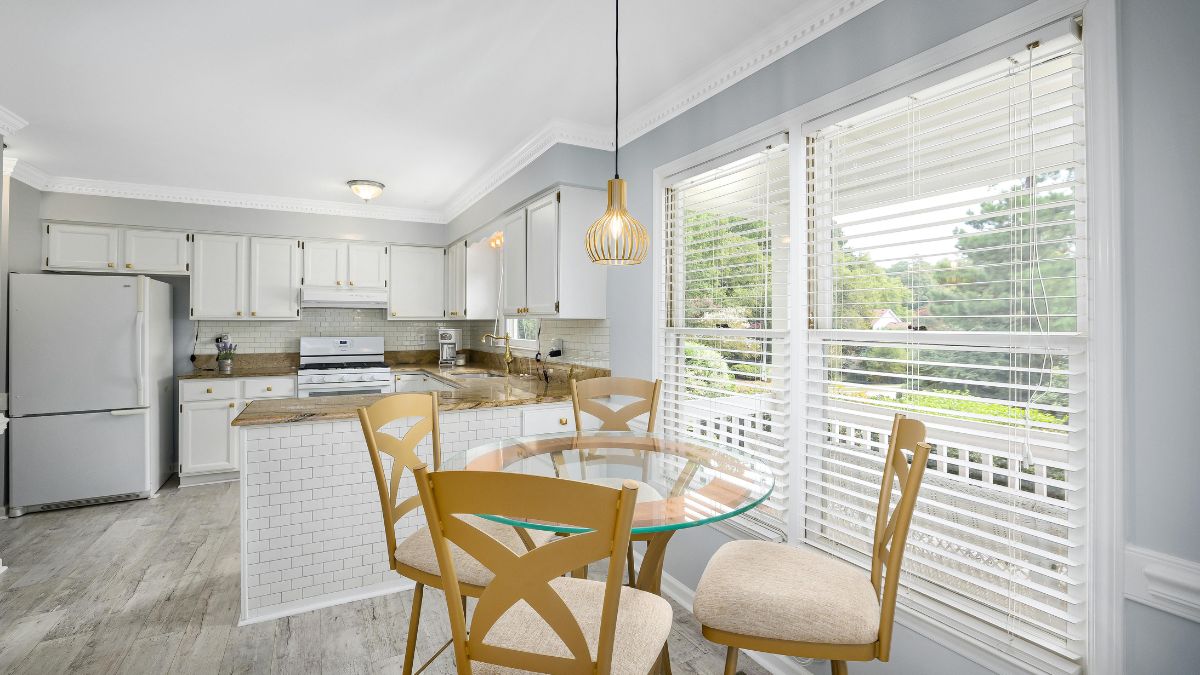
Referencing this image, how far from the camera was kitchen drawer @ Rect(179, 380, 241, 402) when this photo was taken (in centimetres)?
455

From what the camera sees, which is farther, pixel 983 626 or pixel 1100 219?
pixel 983 626

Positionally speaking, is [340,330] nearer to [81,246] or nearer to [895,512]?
[81,246]

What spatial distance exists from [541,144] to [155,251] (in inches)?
145

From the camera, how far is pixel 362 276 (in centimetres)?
552

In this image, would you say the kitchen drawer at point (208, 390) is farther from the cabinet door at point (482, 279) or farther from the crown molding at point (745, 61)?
the crown molding at point (745, 61)

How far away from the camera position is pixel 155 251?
475cm

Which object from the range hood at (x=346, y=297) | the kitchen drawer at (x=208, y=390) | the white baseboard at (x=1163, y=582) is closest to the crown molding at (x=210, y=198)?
the range hood at (x=346, y=297)

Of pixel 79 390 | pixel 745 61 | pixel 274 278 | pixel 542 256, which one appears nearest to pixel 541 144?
pixel 542 256

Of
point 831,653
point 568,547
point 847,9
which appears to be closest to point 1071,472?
point 831,653

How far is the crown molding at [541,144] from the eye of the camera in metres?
3.33

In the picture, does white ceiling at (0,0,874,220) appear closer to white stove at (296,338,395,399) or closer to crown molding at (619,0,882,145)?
crown molding at (619,0,882,145)

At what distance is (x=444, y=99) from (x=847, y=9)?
1994 millimetres

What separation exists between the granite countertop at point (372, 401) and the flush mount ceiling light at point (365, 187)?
1.80m

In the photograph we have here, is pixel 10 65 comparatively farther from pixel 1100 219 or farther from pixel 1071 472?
pixel 1071 472
